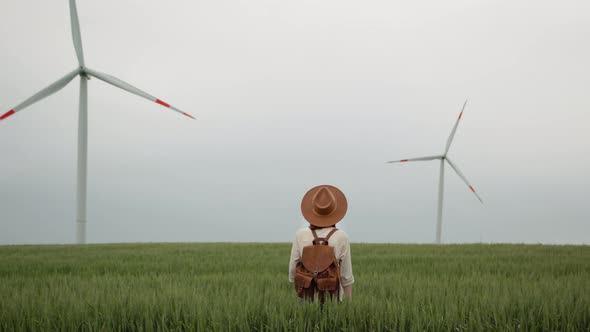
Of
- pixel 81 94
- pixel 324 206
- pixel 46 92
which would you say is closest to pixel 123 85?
pixel 81 94

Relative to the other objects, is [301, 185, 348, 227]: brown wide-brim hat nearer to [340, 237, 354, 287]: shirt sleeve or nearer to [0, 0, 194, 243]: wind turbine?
[340, 237, 354, 287]: shirt sleeve

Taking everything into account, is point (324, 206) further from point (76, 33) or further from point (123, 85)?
point (76, 33)

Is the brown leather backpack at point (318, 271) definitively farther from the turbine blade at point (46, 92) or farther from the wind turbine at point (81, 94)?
the turbine blade at point (46, 92)

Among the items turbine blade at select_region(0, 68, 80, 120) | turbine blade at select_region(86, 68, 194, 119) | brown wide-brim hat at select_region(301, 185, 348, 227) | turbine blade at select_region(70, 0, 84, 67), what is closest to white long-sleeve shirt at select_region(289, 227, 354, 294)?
brown wide-brim hat at select_region(301, 185, 348, 227)

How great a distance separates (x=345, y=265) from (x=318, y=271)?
1.47 ft

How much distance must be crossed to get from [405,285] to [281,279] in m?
2.58

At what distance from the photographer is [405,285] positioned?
8578mm

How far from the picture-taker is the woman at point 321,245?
18.0 feet

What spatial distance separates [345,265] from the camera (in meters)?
5.76

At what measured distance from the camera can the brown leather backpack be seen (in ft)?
17.9

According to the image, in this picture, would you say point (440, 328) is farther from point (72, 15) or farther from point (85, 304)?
point (72, 15)

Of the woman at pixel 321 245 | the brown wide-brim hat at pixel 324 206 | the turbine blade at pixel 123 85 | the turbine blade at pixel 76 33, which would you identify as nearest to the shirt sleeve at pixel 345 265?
the woman at pixel 321 245

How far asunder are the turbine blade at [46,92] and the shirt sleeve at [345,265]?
2203 cm

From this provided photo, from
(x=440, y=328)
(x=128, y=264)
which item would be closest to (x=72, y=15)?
(x=128, y=264)
